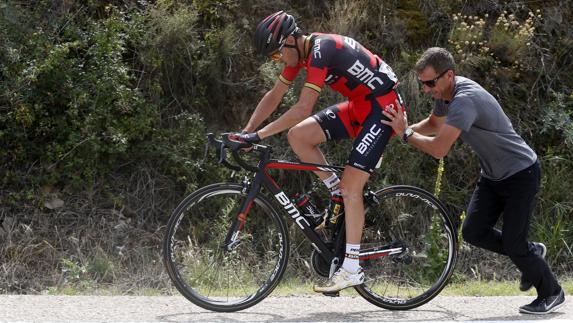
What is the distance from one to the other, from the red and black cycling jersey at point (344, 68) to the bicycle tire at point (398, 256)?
2.65 ft

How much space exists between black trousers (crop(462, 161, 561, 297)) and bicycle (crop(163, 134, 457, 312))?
41 centimetres

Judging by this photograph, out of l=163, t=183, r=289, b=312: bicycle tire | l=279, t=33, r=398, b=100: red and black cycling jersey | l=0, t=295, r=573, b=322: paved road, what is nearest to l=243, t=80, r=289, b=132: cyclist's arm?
l=279, t=33, r=398, b=100: red and black cycling jersey

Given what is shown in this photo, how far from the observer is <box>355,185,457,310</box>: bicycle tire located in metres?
6.56

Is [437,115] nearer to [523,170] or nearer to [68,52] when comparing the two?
[523,170]

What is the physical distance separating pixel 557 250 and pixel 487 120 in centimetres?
376

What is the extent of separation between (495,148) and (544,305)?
113 centimetres

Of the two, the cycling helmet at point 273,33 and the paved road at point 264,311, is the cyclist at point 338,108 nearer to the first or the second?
the cycling helmet at point 273,33

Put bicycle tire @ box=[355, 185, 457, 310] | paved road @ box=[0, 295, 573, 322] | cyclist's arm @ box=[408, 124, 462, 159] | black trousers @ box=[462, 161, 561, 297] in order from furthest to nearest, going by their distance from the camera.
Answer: bicycle tire @ box=[355, 185, 457, 310]
black trousers @ box=[462, 161, 561, 297]
cyclist's arm @ box=[408, 124, 462, 159]
paved road @ box=[0, 295, 573, 322]

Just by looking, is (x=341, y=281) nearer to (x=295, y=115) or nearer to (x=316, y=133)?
(x=316, y=133)

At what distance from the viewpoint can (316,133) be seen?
652cm

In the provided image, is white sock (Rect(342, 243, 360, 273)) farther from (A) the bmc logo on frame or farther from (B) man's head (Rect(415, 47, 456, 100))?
(B) man's head (Rect(415, 47, 456, 100))

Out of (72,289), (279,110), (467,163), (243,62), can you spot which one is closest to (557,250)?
(467,163)

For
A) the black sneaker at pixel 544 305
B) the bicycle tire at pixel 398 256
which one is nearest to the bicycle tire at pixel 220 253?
the bicycle tire at pixel 398 256

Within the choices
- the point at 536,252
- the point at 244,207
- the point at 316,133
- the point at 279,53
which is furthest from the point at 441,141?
the point at 244,207
